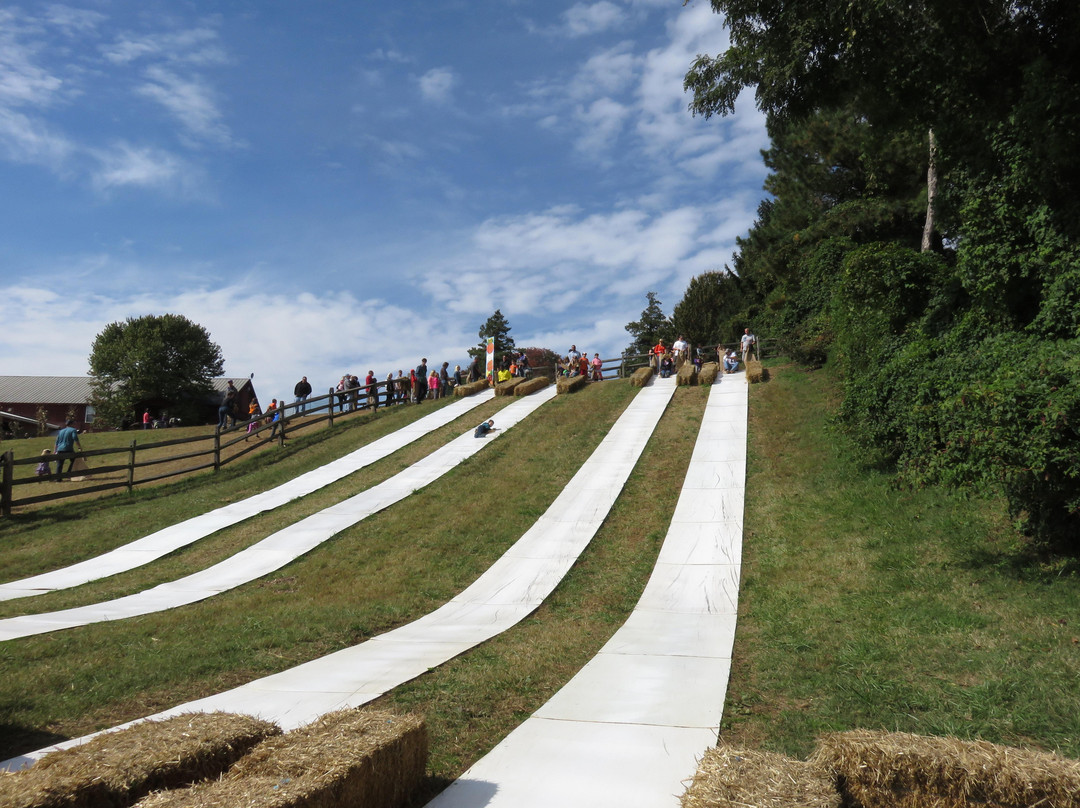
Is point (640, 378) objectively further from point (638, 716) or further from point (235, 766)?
point (235, 766)

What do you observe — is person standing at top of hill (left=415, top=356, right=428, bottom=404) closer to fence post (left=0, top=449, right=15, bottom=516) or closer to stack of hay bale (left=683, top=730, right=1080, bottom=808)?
fence post (left=0, top=449, right=15, bottom=516)

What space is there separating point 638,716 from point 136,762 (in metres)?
3.34

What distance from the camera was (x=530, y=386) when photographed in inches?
977

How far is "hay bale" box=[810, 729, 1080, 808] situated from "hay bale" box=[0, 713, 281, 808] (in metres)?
3.08

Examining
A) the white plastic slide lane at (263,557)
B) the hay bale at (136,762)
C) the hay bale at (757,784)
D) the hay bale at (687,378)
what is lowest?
the white plastic slide lane at (263,557)

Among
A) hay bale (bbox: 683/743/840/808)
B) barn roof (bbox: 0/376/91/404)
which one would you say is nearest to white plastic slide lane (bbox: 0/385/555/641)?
hay bale (bbox: 683/743/840/808)

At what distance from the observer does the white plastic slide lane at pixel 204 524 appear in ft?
35.4

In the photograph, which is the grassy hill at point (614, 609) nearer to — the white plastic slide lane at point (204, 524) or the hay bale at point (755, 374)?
the white plastic slide lane at point (204, 524)

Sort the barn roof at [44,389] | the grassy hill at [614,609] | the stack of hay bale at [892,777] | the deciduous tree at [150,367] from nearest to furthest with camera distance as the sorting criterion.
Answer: the stack of hay bale at [892,777] → the grassy hill at [614,609] → the deciduous tree at [150,367] → the barn roof at [44,389]

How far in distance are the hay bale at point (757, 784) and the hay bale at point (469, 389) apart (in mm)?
22417

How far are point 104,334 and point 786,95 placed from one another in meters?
59.4

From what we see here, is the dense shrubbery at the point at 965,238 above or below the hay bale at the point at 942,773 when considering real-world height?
above

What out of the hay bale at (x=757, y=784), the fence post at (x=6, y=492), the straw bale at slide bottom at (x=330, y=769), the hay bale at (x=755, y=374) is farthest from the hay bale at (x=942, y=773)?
the hay bale at (x=755, y=374)

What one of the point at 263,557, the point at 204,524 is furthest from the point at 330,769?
the point at 204,524
